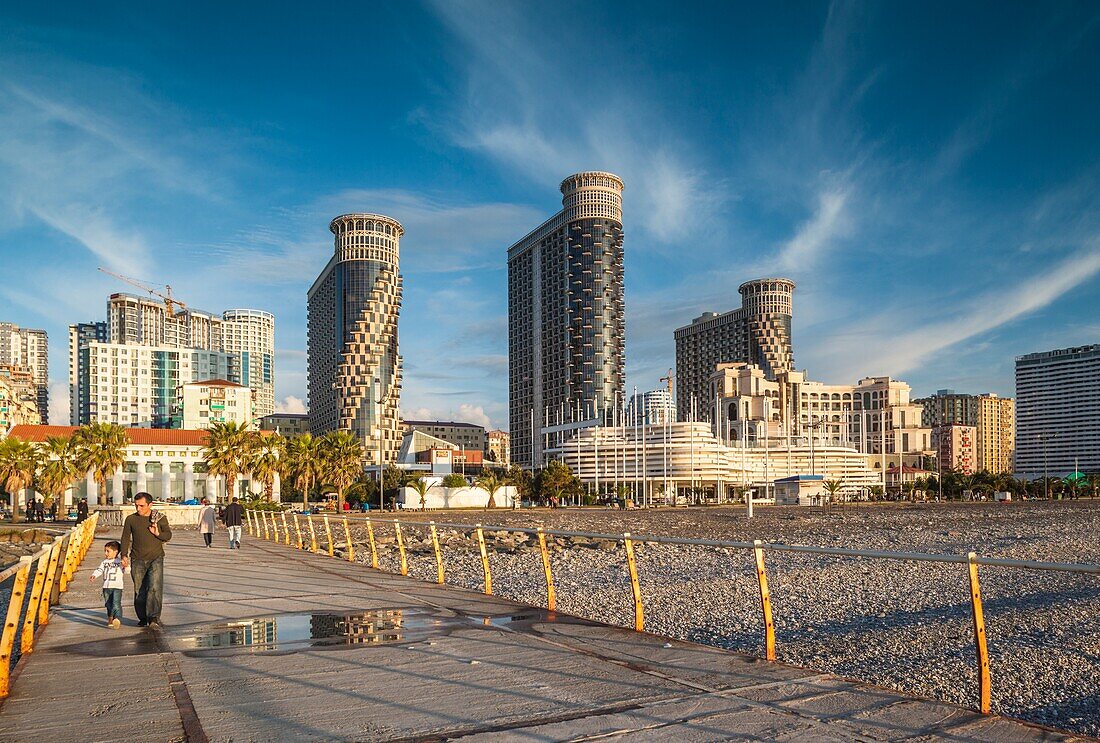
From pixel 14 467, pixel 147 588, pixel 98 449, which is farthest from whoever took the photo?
pixel 98 449

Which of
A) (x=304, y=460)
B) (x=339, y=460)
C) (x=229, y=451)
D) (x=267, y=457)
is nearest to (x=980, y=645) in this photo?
Answer: (x=229, y=451)

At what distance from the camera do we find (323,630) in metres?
10.3

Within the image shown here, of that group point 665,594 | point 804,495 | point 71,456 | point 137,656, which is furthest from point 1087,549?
point 804,495

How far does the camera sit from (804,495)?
487 ft

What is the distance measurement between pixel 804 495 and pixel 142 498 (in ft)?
481

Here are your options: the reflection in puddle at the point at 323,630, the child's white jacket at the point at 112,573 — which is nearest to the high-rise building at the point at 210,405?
the child's white jacket at the point at 112,573

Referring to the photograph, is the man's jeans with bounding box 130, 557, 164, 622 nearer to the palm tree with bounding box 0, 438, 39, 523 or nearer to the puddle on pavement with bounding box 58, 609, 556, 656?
the puddle on pavement with bounding box 58, 609, 556, 656

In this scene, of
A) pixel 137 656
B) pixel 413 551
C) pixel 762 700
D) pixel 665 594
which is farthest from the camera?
pixel 413 551

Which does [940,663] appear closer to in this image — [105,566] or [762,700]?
[762,700]

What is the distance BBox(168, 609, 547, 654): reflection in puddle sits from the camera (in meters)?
9.42

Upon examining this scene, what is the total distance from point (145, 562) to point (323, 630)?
2742 mm

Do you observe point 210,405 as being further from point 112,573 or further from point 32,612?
point 32,612

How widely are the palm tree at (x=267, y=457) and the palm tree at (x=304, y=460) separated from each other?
1.76 m

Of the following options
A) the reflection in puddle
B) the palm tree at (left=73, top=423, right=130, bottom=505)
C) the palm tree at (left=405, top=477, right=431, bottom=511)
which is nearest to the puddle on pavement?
the reflection in puddle
